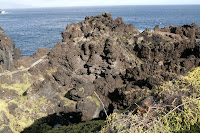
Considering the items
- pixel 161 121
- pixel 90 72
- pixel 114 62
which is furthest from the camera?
pixel 90 72

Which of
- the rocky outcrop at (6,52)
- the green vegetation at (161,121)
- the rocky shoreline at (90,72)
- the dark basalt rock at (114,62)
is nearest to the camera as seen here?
the green vegetation at (161,121)

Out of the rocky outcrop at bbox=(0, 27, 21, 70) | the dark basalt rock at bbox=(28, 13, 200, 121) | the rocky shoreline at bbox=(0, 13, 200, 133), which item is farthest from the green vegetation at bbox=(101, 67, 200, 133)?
the rocky outcrop at bbox=(0, 27, 21, 70)

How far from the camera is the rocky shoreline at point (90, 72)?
526 inches

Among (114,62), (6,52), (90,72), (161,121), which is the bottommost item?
(90,72)

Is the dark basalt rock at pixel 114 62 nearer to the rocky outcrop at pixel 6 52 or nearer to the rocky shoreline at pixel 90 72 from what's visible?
the rocky shoreline at pixel 90 72

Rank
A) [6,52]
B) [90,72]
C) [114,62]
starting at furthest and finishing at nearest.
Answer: [90,72], [6,52], [114,62]

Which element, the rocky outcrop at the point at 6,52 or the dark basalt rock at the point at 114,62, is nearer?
the dark basalt rock at the point at 114,62

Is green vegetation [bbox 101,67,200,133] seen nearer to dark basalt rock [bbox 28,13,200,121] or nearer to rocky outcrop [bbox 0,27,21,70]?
dark basalt rock [bbox 28,13,200,121]

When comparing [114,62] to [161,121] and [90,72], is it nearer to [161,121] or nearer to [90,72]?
[90,72]

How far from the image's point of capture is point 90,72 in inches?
703

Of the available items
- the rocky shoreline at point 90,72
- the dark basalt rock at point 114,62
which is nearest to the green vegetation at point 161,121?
the rocky shoreline at point 90,72

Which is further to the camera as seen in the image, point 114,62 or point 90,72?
point 90,72

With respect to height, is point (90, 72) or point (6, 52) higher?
point (6, 52)

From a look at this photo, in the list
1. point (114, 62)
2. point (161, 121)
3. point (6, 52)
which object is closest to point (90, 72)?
point (114, 62)
